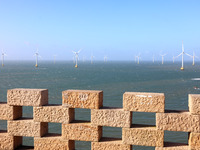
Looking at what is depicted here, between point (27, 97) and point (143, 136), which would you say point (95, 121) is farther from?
point (27, 97)

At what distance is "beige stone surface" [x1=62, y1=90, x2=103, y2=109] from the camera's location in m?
4.67

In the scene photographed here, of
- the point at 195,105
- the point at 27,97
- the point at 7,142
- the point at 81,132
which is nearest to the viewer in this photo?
the point at 195,105

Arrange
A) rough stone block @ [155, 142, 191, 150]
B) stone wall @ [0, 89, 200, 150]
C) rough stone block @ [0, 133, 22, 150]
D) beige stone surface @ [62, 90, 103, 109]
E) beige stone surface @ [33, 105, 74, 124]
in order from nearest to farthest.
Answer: stone wall @ [0, 89, 200, 150] → rough stone block @ [155, 142, 191, 150] → beige stone surface @ [62, 90, 103, 109] → beige stone surface @ [33, 105, 74, 124] → rough stone block @ [0, 133, 22, 150]

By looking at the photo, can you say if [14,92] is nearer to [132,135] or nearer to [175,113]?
[132,135]

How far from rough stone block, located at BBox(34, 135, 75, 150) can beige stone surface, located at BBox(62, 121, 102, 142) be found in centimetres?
13

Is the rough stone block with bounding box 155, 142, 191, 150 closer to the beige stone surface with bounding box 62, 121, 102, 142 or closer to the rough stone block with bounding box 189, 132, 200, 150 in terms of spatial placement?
the rough stone block with bounding box 189, 132, 200, 150

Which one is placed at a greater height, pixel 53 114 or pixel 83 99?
pixel 83 99

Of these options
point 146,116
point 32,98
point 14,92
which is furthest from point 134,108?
point 146,116

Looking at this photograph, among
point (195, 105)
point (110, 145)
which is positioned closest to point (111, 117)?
point (110, 145)

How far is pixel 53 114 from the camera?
4871 mm

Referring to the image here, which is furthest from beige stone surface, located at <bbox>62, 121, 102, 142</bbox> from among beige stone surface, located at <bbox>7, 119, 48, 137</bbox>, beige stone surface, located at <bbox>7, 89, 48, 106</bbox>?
beige stone surface, located at <bbox>7, 89, 48, 106</bbox>

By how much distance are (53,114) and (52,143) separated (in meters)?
0.61

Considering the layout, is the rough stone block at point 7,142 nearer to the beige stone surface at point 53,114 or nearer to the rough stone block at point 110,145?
the beige stone surface at point 53,114

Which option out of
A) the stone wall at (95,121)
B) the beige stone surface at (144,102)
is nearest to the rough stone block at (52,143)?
the stone wall at (95,121)
